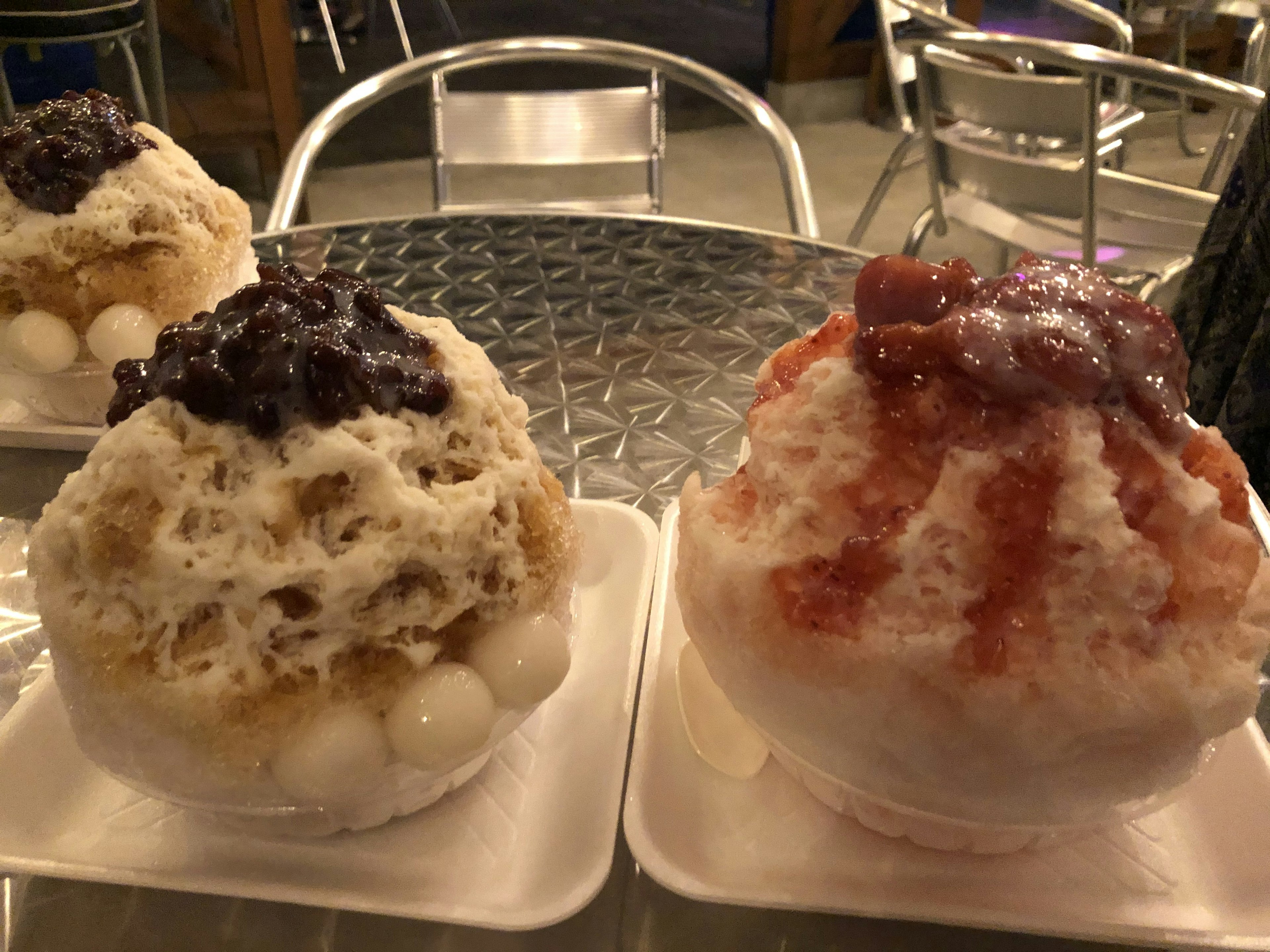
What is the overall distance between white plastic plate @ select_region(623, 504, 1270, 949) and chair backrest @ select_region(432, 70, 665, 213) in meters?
1.50

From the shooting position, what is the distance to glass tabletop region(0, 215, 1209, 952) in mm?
506

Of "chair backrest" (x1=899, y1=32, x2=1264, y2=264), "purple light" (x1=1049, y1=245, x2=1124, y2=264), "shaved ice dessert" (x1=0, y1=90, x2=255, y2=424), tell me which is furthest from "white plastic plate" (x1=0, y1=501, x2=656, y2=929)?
"purple light" (x1=1049, y1=245, x2=1124, y2=264)

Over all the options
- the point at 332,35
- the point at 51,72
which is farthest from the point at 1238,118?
the point at 332,35

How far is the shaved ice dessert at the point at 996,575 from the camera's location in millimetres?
433

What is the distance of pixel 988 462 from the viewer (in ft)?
1.47

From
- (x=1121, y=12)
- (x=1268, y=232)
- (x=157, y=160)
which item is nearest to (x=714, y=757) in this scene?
(x=157, y=160)

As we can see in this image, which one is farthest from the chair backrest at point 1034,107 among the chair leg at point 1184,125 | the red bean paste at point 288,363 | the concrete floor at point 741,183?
the chair leg at point 1184,125

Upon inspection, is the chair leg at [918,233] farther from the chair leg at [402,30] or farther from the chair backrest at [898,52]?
the chair leg at [402,30]

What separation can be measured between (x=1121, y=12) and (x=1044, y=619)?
13.5ft

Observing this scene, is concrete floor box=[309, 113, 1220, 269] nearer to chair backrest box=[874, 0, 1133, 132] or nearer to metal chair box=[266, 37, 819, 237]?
chair backrest box=[874, 0, 1133, 132]

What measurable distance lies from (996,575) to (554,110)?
165 centimetres

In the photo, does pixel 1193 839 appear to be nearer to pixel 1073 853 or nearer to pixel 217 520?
pixel 1073 853

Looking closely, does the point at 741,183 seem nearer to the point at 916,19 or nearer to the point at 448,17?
the point at 916,19

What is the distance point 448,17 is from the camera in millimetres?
5312
